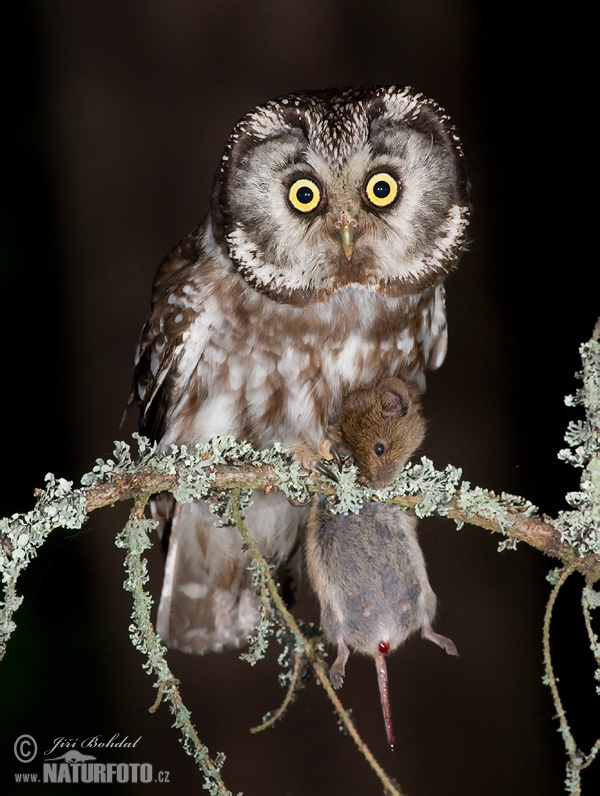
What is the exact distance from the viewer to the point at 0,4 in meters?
2.17

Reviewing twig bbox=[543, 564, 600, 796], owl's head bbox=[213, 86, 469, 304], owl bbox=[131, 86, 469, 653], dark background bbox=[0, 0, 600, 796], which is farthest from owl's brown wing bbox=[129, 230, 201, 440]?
twig bbox=[543, 564, 600, 796]

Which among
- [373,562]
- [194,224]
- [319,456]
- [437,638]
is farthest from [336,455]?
[194,224]

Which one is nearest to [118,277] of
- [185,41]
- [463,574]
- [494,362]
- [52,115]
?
[52,115]

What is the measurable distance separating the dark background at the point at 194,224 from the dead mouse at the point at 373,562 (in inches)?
27.3

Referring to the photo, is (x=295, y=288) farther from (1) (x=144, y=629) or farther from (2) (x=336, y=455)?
(1) (x=144, y=629)

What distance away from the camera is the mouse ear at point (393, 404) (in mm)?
1327

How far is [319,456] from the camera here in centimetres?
138

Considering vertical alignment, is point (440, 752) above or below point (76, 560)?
below

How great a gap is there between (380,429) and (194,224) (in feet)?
3.54

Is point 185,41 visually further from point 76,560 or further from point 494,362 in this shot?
point 76,560

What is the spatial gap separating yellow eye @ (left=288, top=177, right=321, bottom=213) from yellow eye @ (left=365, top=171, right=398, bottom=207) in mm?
70

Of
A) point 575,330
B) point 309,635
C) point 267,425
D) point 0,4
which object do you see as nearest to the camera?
point 309,635

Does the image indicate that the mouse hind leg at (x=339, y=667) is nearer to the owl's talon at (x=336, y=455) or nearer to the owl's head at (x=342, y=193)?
the owl's talon at (x=336, y=455)

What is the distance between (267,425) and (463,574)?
0.78 m
